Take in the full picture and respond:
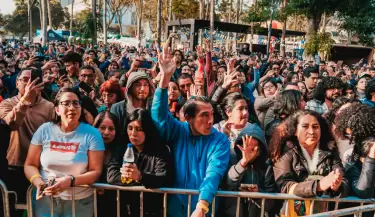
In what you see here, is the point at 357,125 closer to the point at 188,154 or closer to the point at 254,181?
the point at 254,181

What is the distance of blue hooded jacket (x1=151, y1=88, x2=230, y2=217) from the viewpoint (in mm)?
3199

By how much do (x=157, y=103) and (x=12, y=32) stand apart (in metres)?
77.9

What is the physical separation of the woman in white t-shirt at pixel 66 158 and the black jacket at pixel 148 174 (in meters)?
0.15

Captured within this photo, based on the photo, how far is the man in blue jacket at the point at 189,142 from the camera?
3.21 meters

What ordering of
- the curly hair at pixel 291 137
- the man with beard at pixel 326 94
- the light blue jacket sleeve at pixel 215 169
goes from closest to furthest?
the light blue jacket sleeve at pixel 215 169 < the curly hair at pixel 291 137 < the man with beard at pixel 326 94

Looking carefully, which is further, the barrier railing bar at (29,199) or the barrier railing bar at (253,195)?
the barrier railing bar at (29,199)

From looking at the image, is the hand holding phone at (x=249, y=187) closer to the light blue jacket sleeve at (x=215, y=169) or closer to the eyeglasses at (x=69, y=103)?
the light blue jacket sleeve at (x=215, y=169)

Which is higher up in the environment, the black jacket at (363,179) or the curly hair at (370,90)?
the curly hair at (370,90)

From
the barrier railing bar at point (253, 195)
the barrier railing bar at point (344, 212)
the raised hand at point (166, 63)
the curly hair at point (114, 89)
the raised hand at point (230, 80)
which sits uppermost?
the raised hand at point (166, 63)

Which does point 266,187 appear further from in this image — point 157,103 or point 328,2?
point 328,2

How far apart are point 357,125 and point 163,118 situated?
179cm

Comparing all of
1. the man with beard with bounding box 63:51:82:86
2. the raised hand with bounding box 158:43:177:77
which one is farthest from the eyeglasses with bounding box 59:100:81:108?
the man with beard with bounding box 63:51:82:86

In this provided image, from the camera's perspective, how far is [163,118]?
331 centimetres

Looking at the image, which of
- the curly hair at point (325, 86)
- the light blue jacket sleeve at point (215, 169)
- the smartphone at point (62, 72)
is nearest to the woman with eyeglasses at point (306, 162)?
the light blue jacket sleeve at point (215, 169)
